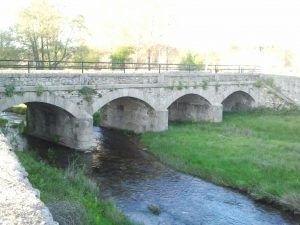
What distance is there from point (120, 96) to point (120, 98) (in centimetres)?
511

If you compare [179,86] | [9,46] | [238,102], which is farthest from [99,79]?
[238,102]

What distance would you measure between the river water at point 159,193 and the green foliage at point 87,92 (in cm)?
329

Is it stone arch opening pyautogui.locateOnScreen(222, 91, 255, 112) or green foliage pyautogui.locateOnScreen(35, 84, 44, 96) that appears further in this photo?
stone arch opening pyautogui.locateOnScreen(222, 91, 255, 112)

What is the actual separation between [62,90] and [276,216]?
13561 mm

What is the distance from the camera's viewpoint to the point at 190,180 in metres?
19.9

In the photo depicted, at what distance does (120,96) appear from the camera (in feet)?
85.0

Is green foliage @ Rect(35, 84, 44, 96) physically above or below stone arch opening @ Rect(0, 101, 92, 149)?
above

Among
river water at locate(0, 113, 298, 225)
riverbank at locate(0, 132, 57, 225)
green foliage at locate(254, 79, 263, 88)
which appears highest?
green foliage at locate(254, 79, 263, 88)

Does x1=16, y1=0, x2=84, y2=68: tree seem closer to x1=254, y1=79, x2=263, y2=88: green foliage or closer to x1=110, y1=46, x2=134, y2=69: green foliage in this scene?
x1=110, y1=46, x2=134, y2=69: green foliage

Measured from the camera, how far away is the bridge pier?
24.3m

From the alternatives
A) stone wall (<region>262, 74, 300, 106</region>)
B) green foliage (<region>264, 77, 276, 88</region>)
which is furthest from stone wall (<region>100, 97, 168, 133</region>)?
stone wall (<region>262, 74, 300, 106</region>)

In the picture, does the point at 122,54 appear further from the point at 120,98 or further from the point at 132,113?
the point at 132,113

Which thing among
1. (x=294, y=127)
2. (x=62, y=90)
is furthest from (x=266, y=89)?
(x=62, y=90)

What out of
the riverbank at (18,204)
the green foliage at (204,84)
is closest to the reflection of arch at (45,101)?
the green foliage at (204,84)
